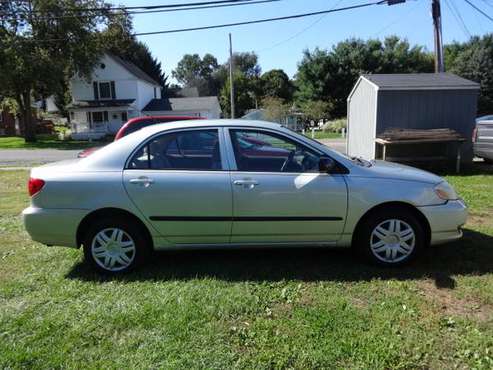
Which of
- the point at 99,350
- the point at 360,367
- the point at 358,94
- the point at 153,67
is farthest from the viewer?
the point at 153,67

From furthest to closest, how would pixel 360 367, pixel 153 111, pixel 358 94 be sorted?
pixel 153 111 → pixel 358 94 → pixel 360 367

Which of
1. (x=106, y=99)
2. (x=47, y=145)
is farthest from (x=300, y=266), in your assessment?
(x=106, y=99)

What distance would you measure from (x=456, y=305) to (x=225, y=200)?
2307 mm

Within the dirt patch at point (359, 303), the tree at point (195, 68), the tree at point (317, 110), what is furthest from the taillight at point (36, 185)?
the tree at point (195, 68)

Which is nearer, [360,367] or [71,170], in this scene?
[360,367]

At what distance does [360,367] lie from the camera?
279 centimetres

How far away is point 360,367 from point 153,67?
63178mm

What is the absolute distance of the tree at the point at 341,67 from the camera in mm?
39875

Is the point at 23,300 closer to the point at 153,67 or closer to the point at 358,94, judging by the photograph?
the point at 358,94

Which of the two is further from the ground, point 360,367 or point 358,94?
point 358,94

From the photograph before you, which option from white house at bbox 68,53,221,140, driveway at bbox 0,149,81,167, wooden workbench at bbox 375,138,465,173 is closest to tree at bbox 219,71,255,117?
white house at bbox 68,53,221,140

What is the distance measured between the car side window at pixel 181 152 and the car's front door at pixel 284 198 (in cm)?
21

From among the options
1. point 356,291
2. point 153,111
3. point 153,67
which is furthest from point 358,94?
point 153,67

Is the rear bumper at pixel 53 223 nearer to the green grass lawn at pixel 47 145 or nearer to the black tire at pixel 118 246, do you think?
the black tire at pixel 118 246
